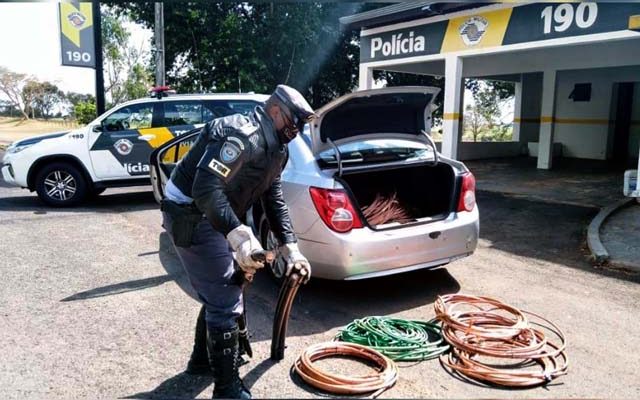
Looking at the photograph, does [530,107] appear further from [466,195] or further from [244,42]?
[466,195]

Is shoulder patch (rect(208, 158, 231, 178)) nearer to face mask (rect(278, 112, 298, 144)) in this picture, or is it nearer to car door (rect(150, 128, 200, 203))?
face mask (rect(278, 112, 298, 144))

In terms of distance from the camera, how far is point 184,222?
2766 mm

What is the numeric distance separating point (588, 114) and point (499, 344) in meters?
16.4

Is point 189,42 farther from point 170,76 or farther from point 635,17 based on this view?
point 635,17

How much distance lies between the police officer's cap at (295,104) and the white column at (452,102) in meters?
9.92

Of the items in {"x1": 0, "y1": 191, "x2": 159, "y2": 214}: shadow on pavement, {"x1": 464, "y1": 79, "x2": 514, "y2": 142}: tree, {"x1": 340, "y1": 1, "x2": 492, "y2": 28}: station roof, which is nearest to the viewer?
{"x1": 0, "y1": 191, "x2": 159, "y2": 214}: shadow on pavement

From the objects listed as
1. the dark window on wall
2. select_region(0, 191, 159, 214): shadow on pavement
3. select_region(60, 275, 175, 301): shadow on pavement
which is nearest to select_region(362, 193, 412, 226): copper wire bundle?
select_region(60, 275, 175, 301): shadow on pavement

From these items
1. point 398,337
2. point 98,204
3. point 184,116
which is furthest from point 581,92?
point 398,337

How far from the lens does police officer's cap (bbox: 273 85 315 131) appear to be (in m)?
2.71

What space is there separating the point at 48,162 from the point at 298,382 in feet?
23.6

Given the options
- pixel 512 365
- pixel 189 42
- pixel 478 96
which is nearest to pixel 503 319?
pixel 512 365

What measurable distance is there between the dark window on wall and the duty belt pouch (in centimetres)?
1786

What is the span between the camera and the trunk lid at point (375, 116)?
4438mm

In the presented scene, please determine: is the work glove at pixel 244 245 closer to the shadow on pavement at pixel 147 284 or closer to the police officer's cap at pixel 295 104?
the police officer's cap at pixel 295 104
